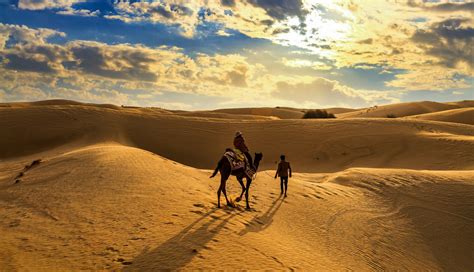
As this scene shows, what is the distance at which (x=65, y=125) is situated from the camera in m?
25.7

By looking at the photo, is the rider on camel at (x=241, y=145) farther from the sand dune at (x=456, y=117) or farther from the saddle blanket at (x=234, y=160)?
the sand dune at (x=456, y=117)

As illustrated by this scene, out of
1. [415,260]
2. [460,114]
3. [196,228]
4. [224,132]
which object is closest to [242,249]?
[196,228]

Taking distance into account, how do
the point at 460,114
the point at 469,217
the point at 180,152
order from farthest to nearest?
the point at 460,114, the point at 180,152, the point at 469,217

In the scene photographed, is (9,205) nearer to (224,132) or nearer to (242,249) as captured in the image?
(242,249)

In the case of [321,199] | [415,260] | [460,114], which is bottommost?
[415,260]

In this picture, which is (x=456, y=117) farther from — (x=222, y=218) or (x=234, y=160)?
(x=222, y=218)

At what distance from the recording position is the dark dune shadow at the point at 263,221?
7.86 m

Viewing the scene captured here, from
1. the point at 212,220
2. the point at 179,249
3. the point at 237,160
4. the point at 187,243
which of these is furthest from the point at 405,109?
the point at 179,249

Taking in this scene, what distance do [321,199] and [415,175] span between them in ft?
18.3

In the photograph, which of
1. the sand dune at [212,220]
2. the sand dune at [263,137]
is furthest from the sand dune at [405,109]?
the sand dune at [212,220]

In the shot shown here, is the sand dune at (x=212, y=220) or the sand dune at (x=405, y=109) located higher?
the sand dune at (x=405, y=109)

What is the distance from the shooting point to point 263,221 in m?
8.88

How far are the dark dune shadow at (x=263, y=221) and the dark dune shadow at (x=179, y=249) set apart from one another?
639 millimetres

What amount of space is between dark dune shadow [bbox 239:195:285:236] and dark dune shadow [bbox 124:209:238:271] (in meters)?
0.64
